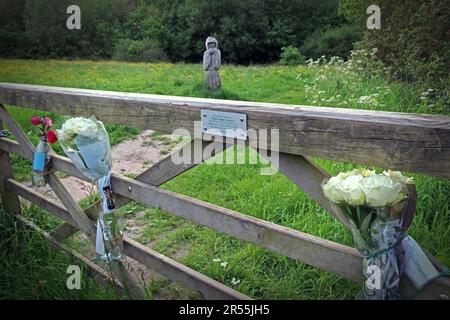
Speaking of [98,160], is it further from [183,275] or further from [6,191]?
[6,191]

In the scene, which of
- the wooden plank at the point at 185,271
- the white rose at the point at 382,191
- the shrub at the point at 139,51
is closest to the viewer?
the white rose at the point at 382,191

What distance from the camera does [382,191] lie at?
1018mm

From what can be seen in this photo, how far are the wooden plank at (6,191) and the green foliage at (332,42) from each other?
11.6 feet

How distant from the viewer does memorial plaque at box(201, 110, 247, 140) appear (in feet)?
4.62

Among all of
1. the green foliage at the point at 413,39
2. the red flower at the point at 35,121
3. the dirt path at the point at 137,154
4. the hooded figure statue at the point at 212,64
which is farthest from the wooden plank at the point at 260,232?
the hooded figure statue at the point at 212,64

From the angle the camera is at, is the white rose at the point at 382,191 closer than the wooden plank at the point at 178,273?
Yes

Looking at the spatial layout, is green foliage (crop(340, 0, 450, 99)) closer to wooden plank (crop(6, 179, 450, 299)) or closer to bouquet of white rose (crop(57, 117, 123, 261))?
wooden plank (crop(6, 179, 450, 299))

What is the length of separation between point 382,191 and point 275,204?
1908 millimetres

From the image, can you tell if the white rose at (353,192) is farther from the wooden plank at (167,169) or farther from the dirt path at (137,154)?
the dirt path at (137,154)

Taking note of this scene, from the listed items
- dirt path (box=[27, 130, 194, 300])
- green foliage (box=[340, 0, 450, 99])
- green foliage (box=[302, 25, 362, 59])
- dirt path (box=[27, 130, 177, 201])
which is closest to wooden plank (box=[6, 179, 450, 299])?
dirt path (box=[27, 130, 194, 300])

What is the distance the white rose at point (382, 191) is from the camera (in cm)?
102

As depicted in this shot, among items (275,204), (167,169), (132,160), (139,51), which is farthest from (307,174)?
(139,51)

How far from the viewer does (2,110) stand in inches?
110

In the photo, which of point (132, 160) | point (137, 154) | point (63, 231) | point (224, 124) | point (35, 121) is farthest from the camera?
point (137, 154)
